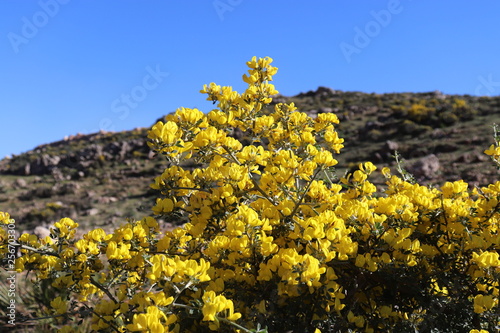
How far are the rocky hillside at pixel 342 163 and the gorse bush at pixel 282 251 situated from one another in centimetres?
903

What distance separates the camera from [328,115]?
271 centimetres

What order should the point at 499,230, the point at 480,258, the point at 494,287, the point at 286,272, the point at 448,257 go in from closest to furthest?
the point at 286,272
the point at 480,258
the point at 494,287
the point at 448,257
the point at 499,230

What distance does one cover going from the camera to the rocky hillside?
1404 cm

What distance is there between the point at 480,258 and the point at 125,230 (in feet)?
6.27

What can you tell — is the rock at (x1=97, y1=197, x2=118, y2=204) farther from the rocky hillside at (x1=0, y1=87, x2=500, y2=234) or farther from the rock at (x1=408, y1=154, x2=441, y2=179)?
the rock at (x1=408, y1=154, x2=441, y2=179)

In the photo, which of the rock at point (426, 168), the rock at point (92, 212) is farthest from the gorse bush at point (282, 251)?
the rock at point (92, 212)

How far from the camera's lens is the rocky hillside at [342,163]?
14.0 meters

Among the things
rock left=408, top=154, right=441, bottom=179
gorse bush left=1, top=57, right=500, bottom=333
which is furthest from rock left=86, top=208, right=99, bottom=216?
gorse bush left=1, top=57, right=500, bottom=333

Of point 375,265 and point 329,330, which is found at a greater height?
point 375,265

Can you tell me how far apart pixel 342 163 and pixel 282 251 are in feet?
54.3

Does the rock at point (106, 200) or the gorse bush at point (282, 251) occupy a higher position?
the rock at point (106, 200)

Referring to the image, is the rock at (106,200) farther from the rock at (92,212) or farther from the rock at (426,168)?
the rock at (426,168)

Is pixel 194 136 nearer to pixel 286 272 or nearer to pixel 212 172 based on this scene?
pixel 212 172

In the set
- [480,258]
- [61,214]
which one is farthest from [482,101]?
[480,258]
